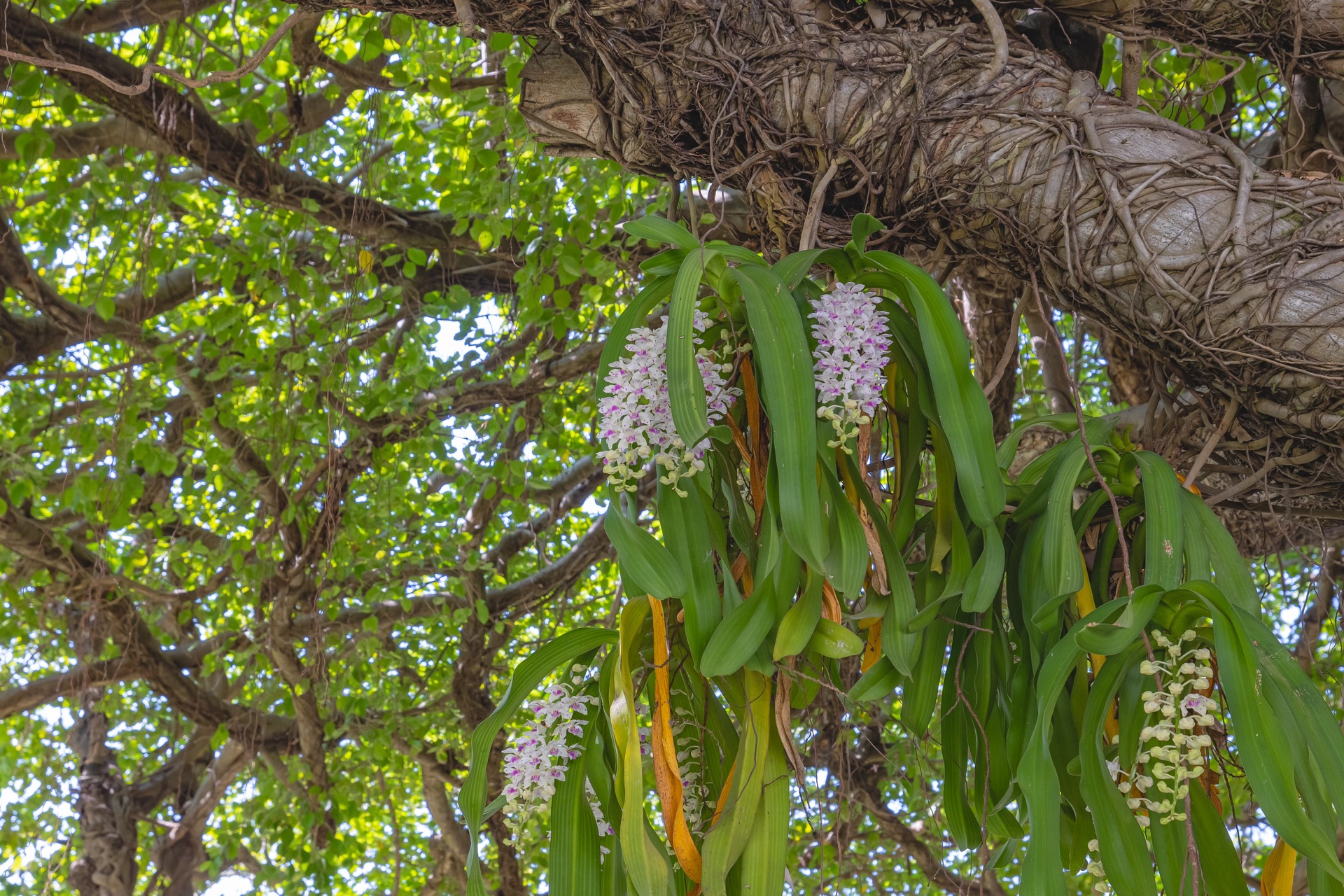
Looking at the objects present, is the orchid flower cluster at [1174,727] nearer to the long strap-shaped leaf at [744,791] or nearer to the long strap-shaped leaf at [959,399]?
the long strap-shaped leaf at [959,399]

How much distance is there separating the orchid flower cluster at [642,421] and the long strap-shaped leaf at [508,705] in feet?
0.50

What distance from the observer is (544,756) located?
89 cm

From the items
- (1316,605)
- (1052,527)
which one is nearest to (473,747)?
(1052,527)

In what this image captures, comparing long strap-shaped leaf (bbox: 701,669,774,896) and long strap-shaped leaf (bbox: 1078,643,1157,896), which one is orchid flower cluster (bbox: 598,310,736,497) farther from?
long strap-shaped leaf (bbox: 1078,643,1157,896)

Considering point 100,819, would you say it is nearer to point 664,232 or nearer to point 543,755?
point 543,755

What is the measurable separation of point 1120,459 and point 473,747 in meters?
0.64

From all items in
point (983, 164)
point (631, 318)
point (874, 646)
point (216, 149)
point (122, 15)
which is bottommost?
point (874, 646)

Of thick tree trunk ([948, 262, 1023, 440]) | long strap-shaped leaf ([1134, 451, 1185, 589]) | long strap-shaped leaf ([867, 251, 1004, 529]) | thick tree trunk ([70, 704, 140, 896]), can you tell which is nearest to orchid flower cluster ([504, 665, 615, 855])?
long strap-shaped leaf ([867, 251, 1004, 529])

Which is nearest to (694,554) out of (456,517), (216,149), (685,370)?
(685,370)

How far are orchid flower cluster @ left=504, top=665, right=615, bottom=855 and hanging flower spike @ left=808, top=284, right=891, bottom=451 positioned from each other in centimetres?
32

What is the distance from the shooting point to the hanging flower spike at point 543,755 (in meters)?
0.89

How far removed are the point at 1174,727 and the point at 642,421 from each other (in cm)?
46

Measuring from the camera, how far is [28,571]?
290cm

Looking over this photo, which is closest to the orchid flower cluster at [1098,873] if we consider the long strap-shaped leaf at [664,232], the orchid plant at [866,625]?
the orchid plant at [866,625]
